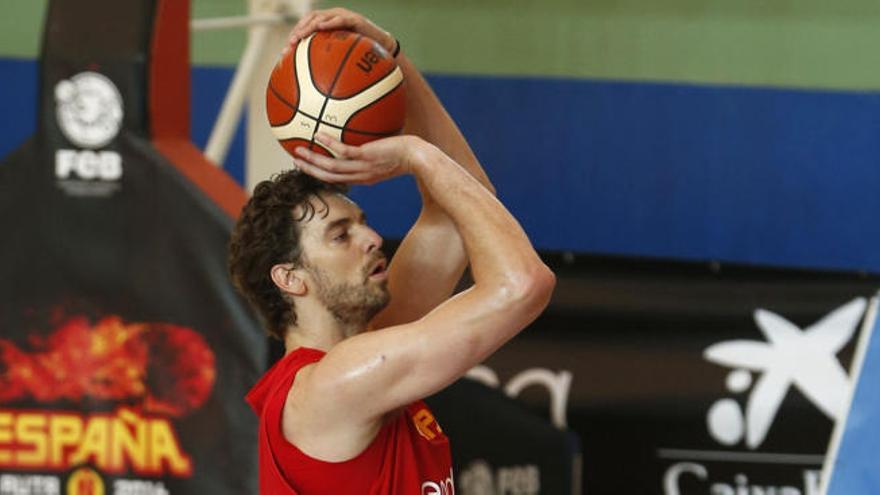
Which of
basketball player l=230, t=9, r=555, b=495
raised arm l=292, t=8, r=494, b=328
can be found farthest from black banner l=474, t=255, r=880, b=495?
basketball player l=230, t=9, r=555, b=495

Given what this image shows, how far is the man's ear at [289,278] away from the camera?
397 cm

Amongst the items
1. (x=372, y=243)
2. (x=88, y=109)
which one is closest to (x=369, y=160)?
(x=372, y=243)

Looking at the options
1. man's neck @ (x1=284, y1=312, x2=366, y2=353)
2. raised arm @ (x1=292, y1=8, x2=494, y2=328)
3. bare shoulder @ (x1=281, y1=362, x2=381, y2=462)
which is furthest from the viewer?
raised arm @ (x1=292, y1=8, x2=494, y2=328)

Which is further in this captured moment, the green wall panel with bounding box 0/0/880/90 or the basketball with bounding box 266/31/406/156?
the green wall panel with bounding box 0/0/880/90

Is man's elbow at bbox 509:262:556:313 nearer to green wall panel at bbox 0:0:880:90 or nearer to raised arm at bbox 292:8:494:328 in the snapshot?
raised arm at bbox 292:8:494:328

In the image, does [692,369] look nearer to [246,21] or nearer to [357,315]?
[246,21]

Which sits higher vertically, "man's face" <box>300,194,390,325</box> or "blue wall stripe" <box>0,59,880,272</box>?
"man's face" <box>300,194,390,325</box>

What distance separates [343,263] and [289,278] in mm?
150

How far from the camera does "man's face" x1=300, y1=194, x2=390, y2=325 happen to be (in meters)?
3.93

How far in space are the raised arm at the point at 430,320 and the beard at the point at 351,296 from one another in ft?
Result: 0.62

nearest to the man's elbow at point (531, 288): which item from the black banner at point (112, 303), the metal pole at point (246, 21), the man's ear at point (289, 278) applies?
the man's ear at point (289, 278)

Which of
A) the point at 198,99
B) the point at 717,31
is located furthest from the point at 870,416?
the point at 198,99

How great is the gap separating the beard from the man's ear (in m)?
0.03

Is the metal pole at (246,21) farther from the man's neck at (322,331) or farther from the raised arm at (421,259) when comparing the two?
the man's neck at (322,331)
